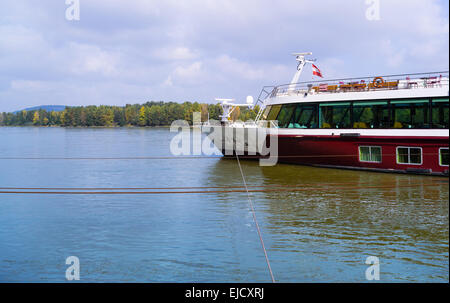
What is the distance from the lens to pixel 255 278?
11.2 meters

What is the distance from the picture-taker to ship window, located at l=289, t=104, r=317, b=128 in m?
30.7

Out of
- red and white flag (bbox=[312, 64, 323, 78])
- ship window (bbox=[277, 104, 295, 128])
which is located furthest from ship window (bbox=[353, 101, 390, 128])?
red and white flag (bbox=[312, 64, 323, 78])

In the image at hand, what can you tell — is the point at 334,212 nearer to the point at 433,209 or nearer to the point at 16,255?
the point at 433,209

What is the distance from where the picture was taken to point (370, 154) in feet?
93.8

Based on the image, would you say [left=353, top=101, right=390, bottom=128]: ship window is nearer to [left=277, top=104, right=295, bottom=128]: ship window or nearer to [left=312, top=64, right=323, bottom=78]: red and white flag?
[left=277, top=104, right=295, bottom=128]: ship window

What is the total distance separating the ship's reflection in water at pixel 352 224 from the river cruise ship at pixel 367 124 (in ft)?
3.82

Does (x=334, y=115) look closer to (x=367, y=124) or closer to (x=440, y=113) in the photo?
(x=367, y=124)

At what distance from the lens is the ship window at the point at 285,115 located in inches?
1264

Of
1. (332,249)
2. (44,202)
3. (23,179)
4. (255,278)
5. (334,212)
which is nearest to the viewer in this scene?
(255,278)

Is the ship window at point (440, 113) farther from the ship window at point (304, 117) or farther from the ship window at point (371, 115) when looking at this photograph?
the ship window at point (304, 117)

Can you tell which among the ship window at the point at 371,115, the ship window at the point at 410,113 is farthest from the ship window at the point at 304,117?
the ship window at the point at 410,113
